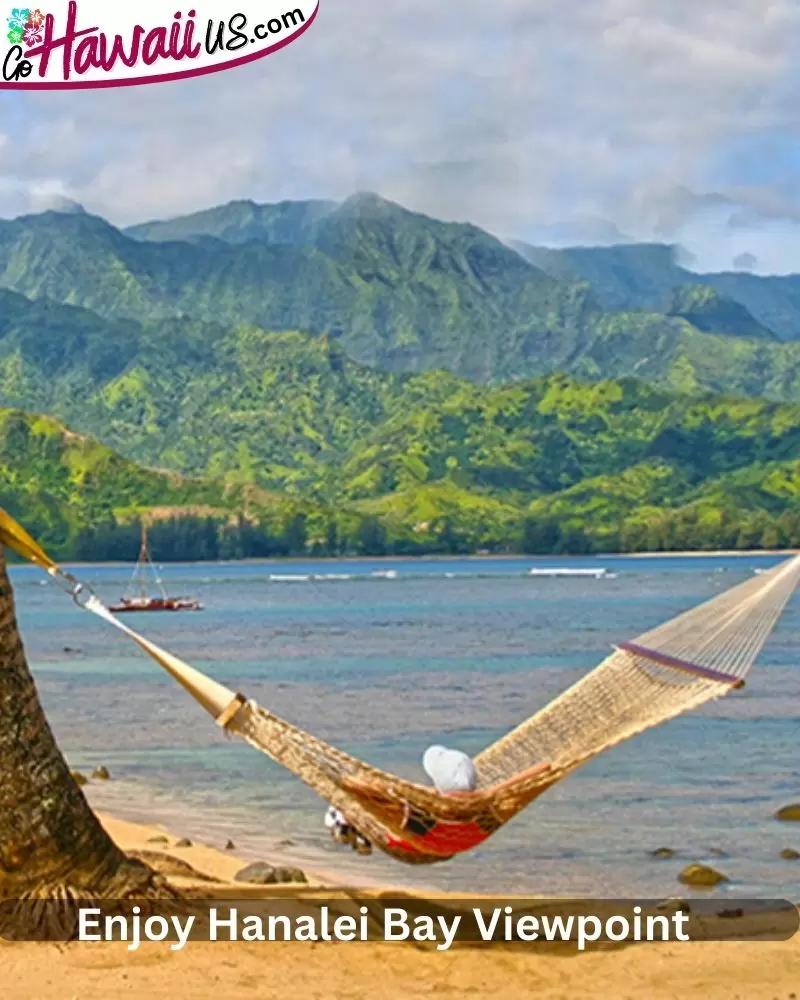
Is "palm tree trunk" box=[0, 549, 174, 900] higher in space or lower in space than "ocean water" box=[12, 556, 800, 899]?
higher

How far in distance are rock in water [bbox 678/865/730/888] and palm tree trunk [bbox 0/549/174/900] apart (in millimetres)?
4319

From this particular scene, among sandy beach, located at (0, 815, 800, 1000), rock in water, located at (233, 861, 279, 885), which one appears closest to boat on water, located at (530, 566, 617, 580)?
rock in water, located at (233, 861, 279, 885)

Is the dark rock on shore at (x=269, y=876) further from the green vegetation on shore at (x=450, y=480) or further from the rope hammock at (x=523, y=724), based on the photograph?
the green vegetation on shore at (x=450, y=480)

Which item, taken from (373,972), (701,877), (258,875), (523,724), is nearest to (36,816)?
(373,972)

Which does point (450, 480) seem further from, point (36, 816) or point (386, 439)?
point (36, 816)

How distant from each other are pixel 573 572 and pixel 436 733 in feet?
209

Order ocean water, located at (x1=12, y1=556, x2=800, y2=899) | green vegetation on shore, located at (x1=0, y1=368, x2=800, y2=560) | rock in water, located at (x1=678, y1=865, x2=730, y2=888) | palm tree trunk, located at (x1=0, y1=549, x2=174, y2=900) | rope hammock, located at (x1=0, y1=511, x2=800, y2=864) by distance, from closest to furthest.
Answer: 1. rope hammock, located at (x1=0, y1=511, x2=800, y2=864)
2. palm tree trunk, located at (x1=0, y1=549, x2=174, y2=900)
3. rock in water, located at (x1=678, y1=865, x2=730, y2=888)
4. ocean water, located at (x1=12, y1=556, x2=800, y2=899)
5. green vegetation on shore, located at (x1=0, y1=368, x2=800, y2=560)

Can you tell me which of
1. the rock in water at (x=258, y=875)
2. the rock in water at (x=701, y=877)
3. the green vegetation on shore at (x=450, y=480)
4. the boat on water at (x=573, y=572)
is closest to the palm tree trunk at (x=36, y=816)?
the rock in water at (x=258, y=875)

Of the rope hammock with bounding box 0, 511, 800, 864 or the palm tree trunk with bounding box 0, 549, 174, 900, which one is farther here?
the palm tree trunk with bounding box 0, 549, 174, 900

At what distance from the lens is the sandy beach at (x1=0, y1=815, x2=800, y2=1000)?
4.77m

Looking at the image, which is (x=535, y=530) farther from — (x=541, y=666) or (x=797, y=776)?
(x=797, y=776)

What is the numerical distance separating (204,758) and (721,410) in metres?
112

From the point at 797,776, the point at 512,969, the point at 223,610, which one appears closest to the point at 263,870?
the point at 512,969

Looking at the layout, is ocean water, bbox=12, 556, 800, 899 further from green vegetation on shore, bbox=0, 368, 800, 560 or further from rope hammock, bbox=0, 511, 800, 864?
green vegetation on shore, bbox=0, 368, 800, 560
